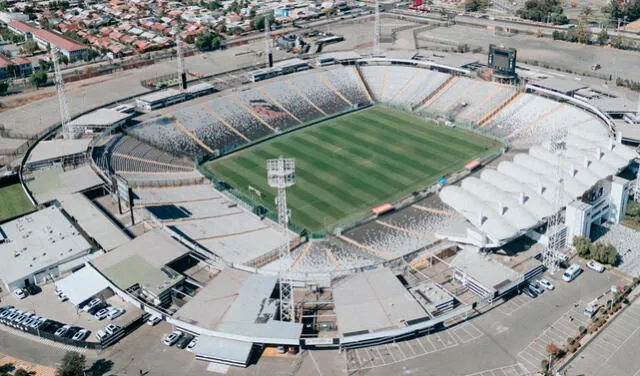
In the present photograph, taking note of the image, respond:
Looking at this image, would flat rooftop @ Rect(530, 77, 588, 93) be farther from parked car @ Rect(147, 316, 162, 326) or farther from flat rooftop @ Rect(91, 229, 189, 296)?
parked car @ Rect(147, 316, 162, 326)

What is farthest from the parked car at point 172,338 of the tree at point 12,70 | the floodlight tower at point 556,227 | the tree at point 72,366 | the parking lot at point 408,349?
the tree at point 12,70

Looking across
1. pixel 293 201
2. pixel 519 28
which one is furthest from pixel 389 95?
pixel 519 28

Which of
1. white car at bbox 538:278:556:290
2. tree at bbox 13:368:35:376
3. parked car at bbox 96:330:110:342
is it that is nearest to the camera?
tree at bbox 13:368:35:376

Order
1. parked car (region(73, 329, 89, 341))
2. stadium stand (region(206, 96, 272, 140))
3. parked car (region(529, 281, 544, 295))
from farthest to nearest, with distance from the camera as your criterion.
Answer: stadium stand (region(206, 96, 272, 140)), parked car (region(529, 281, 544, 295)), parked car (region(73, 329, 89, 341))

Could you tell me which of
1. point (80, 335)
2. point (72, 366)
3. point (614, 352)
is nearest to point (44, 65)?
point (80, 335)

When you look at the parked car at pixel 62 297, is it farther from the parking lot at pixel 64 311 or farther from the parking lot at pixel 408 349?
the parking lot at pixel 408 349

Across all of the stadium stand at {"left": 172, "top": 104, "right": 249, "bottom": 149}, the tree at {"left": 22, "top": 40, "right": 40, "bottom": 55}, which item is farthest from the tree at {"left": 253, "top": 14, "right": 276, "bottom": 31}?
the stadium stand at {"left": 172, "top": 104, "right": 249, "bottom": 149}

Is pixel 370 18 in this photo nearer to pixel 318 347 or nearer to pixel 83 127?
pixel 83 127

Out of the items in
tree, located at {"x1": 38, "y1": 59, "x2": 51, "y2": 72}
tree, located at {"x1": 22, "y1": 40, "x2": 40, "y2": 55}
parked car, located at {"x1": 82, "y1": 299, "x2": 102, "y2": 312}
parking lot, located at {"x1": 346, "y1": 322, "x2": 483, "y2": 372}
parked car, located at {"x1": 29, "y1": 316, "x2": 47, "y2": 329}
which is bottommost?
parking lot, located at {"x1": 346, "y1": 322, "x2": 483, "y2": 372}
